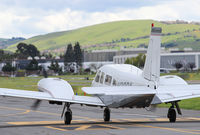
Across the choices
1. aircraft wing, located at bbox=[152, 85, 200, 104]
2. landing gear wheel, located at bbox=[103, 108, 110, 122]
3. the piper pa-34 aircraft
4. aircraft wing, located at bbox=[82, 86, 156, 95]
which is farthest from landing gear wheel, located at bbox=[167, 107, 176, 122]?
landing gear wheel, located at bbox=[103, 108, 110, 122]

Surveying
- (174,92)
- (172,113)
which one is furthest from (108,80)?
(174,92)

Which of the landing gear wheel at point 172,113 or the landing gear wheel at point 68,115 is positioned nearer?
the landing gear wheel at point 68,115

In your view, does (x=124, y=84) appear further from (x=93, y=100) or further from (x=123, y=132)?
(x=123, y=132)

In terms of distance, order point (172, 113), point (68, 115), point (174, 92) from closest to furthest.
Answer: point (174, 92) < point (68, 115) < point (172, 113)

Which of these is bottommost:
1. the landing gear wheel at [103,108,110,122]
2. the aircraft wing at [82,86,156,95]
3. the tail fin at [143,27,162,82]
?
the landing gear wheel at [103,108,110,122]

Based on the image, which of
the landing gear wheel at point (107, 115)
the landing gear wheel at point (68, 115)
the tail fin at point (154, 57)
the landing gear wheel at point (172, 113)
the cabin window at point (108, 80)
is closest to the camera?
the tail fin at point (154, 57)

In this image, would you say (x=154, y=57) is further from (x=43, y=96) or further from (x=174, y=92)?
(x=43, y=96)

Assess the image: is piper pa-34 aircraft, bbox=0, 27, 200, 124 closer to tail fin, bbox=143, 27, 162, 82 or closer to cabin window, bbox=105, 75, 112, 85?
tail fin, bbox=143, 27, 162, 82

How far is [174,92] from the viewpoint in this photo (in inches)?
810

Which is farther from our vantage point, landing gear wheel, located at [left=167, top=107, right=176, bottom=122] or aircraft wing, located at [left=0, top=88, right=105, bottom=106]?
landing gear wheel, located at [left=167, top=107, right=176, bottom=122]

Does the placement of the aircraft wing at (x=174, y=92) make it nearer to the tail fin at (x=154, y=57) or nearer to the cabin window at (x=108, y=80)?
the tail fin at (x=154, y=57)

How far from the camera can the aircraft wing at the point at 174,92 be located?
20.7 m

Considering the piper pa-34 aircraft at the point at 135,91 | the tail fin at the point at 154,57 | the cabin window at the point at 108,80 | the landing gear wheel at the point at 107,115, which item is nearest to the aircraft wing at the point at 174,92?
the piper pa-34 aircraft at the point at 135,91

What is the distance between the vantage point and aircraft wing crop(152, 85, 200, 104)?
20.7 meters
